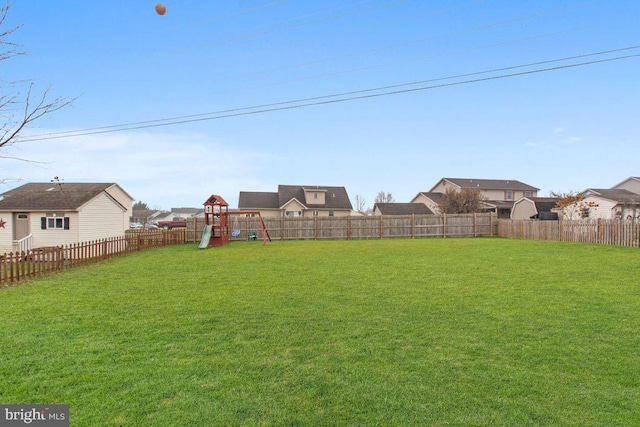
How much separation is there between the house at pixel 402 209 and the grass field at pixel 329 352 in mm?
39912

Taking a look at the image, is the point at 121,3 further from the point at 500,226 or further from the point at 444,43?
the point at 500,226

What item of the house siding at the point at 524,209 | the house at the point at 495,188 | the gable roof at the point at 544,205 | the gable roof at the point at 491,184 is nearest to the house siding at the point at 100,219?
the house siding at the point at 524,209

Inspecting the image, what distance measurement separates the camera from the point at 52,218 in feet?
72.8

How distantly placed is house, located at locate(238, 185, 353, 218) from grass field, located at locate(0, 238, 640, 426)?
36338 mm

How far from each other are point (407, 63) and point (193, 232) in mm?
18985

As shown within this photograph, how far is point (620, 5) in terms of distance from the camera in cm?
1202

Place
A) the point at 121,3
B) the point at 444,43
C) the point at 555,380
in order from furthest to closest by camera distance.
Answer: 1. the point at 444,43
2. the point at 121,3
3. the point at 555,380

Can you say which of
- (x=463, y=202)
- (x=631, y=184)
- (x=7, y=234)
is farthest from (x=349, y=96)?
(x=631, y=184)

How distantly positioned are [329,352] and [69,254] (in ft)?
41.5

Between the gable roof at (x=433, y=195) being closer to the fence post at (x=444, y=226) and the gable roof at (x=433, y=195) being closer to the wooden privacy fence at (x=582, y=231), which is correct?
the fence post at (x=444, y=226)

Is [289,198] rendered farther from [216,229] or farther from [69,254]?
[69,254]

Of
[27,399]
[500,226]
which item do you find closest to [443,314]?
[27,399]

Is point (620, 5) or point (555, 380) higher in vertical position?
point (620, 5)

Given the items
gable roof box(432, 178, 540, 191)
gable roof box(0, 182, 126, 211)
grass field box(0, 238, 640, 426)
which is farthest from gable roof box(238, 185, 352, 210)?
grass field box(0, 238, 640, 426)
